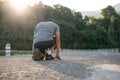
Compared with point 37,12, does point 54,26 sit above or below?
below

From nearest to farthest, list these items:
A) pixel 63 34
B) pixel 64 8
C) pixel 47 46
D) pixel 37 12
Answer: pixel 47 46, pixel 63 34, pixel 37 12, pixel 64 8

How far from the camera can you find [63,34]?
76500mm

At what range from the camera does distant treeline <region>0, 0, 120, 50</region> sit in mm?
64856

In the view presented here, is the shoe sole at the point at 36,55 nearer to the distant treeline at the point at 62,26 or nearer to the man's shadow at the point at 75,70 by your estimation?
the man's shadow at the point at 75,70

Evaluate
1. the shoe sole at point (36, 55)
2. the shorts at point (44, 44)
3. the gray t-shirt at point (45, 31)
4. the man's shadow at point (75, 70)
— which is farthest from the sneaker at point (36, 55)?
the man's shadow at point (75, 70)

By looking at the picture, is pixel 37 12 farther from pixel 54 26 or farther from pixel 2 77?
pixel 2 77

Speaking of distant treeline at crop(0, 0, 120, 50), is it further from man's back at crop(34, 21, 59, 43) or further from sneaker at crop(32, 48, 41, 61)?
sneaker at crop(32, 48, 41, 61)

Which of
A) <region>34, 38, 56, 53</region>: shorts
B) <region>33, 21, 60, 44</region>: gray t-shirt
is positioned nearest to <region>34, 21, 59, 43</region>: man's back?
<region>33, 21, 60, 44</region>: gray t-shirt

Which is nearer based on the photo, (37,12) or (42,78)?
(42,78)

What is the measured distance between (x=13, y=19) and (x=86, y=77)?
6155 cm

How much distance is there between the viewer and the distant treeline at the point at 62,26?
213ft

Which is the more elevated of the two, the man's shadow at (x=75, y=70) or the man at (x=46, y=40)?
the man at (x=46, y=40)

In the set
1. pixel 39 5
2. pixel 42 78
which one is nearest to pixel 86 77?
pixel 42 78

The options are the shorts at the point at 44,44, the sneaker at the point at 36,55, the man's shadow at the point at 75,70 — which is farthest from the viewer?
the shorts at the point at 44,44
